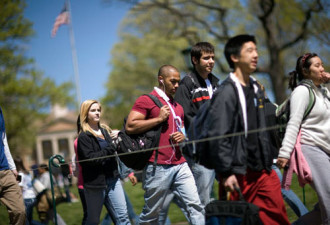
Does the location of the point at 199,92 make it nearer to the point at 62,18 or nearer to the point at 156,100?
the point at 156,100

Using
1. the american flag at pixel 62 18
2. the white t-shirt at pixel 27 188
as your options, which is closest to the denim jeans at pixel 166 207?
the white t-shirt at pixel 27 188

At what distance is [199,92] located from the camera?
511 cm

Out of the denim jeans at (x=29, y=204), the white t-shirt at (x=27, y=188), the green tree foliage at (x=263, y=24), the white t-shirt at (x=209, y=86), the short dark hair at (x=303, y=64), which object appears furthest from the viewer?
the green tree foliage at (x=263, y=24)

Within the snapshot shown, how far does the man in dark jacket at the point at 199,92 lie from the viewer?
194 inches

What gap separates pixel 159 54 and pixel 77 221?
31431 mm

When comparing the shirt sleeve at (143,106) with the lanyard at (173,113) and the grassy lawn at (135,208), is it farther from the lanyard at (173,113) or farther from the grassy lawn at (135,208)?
the grassy lawn at (135,208)

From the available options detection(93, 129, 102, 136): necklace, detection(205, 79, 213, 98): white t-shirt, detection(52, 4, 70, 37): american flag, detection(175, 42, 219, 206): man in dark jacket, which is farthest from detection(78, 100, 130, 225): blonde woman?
detection(52, 4, 70, 37): american flag

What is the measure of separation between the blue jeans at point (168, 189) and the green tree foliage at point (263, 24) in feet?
42.5

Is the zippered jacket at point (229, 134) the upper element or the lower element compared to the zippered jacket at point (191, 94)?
lower

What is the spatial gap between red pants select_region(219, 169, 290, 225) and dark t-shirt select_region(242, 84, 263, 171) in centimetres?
9

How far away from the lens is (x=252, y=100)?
3719 millimetres

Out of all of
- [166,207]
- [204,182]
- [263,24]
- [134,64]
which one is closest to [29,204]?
[166,207]

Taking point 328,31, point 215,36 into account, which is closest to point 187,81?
point 328,31

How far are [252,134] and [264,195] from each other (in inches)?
19.2
